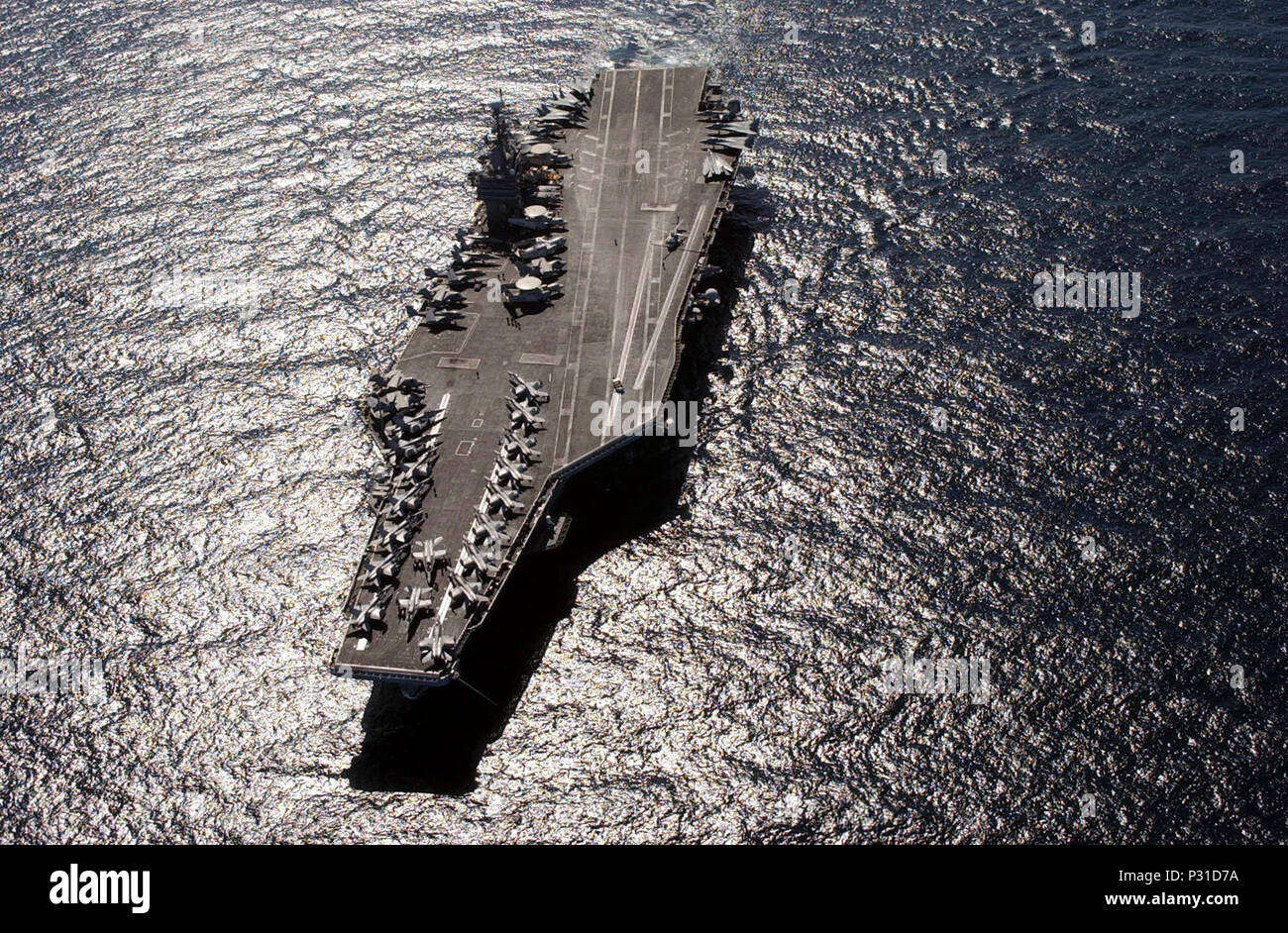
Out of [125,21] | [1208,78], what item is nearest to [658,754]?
[1208,78]

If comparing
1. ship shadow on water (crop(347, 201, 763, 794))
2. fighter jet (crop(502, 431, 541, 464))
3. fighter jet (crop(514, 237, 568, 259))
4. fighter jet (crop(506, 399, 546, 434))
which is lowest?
ship shadow on water (crop(347, 201, 763, 794))

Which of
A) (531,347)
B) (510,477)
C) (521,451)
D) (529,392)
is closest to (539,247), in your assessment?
(531,347)

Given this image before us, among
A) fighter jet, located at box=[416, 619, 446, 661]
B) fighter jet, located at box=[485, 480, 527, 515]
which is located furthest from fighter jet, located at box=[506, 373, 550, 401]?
fighter jet, located at box=[416, 619, 446, 661]

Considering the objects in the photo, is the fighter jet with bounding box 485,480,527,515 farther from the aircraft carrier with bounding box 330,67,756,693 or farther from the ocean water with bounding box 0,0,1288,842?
the ocean water with bounding box 0,0,1288,842

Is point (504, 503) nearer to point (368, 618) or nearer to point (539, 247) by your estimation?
point (368, 618)
